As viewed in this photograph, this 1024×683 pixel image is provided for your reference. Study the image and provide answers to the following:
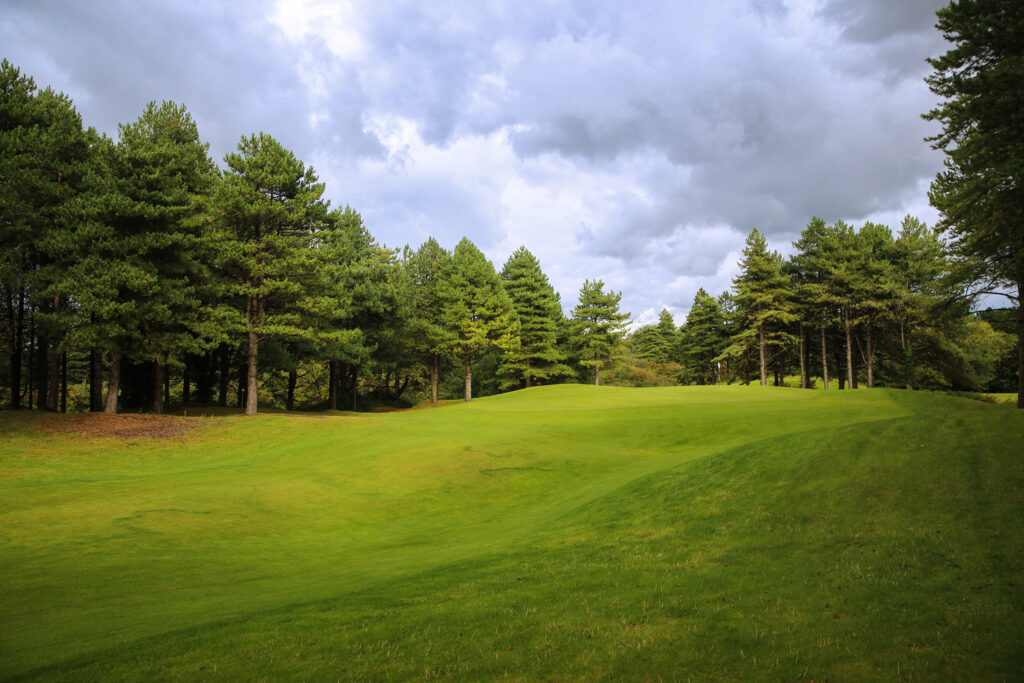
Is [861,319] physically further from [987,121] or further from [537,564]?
[537,564]

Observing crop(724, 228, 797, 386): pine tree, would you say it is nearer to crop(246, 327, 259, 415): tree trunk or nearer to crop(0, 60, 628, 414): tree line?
crop(0, 60, 628, 414): tree line

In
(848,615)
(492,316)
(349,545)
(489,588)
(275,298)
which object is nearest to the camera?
(848,615)

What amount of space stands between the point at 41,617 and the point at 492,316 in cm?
4364

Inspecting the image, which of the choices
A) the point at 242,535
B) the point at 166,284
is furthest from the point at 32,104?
the point at 242,535

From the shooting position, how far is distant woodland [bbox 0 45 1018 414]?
86.4 feet

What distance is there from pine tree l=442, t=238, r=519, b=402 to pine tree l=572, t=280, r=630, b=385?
9.01m

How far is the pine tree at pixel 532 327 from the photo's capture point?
54.0 m

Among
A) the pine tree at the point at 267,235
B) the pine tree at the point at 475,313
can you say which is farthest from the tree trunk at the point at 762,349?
the pine tree at the point at 267,235

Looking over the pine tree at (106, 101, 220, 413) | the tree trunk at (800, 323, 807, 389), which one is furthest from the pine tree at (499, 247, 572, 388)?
the pine tree at (106, 101, 220, 413)

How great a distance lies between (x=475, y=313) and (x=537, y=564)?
136 ft

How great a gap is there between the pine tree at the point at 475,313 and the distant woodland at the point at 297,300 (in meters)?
0.21

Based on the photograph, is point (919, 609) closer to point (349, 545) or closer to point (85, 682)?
point (85, 682)

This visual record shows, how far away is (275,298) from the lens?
108 feet

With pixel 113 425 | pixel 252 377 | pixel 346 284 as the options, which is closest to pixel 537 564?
pixel 113 425
